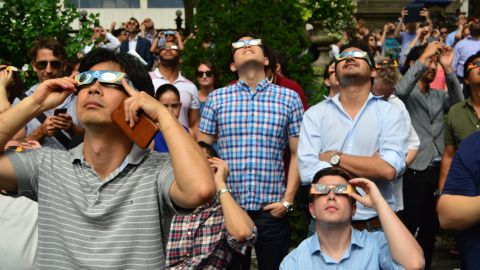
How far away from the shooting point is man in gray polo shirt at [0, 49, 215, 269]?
3262 mm

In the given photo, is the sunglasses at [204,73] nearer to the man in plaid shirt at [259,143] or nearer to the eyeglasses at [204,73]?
the eyeglasses at [204,73]

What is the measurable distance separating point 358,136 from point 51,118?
206cm

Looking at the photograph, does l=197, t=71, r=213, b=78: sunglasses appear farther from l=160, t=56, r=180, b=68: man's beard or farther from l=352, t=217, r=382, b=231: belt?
l=352, t=217, r=382, b=231: belt

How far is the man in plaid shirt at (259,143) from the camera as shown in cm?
651

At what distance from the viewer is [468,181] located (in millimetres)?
3943

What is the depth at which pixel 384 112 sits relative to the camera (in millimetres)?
6000

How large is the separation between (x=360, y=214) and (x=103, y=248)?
2.77 metres

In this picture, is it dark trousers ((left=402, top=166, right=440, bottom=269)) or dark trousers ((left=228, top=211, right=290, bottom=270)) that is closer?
dark trousers ((left=228, top=211, right=290, bottom=270))

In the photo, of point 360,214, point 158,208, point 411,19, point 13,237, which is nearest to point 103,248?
point 158,208

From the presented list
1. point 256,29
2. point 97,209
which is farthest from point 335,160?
point 256,29

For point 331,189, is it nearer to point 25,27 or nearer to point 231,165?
point 231,165

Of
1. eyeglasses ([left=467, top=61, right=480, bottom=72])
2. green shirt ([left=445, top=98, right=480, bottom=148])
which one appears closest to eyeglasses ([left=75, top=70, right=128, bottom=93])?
eyeglasses ([left=467, top=61, right=480, bottom=72])

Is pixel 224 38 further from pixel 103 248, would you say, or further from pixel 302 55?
pixel 103 248

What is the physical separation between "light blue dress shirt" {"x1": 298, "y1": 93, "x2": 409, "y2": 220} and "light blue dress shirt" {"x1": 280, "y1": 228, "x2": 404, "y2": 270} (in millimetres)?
877
